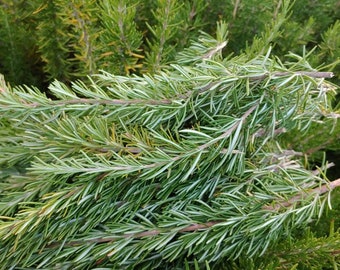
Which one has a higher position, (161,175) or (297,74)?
(297,74)

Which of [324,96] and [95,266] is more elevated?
[324,96]

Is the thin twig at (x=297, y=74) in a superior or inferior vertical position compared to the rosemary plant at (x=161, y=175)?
superior

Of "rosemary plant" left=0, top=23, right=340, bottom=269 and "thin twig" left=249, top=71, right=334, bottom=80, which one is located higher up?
"thin twig" left=249, top=71, right=334, bottom=80

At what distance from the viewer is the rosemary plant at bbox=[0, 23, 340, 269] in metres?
0.79

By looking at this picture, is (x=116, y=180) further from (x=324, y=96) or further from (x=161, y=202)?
(x=324, y=96)

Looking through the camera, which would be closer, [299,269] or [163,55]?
[299,269]

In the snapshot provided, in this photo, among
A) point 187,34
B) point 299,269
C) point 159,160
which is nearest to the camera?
point 159,160

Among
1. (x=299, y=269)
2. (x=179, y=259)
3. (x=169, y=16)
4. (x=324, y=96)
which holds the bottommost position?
(x=299, y=269)

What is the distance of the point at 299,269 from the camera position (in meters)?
1.01

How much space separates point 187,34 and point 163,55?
0.55 feet

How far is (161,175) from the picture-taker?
817mm

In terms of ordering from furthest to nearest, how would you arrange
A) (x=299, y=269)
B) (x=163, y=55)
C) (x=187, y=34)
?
(x=187, y=34) → (x=163, y=55) → (x=299, y=269)

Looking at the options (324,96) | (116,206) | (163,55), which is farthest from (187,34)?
(116,206)

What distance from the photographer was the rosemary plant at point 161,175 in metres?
0.79
